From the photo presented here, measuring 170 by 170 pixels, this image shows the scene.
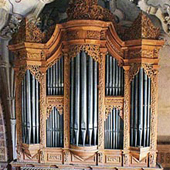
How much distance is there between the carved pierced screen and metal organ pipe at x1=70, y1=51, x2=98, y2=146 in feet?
2.23

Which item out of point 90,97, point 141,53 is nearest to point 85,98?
point 90,97

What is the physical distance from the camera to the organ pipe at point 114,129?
406 centimetres

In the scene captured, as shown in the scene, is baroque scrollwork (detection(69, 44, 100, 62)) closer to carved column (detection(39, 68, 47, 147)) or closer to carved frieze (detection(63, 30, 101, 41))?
carved frieze (detection(63, 30, 101, 41))

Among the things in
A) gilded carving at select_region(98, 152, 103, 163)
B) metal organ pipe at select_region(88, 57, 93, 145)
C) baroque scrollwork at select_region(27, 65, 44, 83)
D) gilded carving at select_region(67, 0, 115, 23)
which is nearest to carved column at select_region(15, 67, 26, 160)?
baroque scrollwork at select_region(27, 65, 44, 83)

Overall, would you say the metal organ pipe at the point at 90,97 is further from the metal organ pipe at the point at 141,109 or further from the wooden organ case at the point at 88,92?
the metal organ pipe at the point at 141,109

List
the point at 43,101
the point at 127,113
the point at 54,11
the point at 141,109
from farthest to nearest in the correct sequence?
the point at 54,11 < the point at 43,101 < the point at 127,113 < the point at 141,109

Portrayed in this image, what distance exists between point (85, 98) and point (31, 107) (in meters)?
0.98

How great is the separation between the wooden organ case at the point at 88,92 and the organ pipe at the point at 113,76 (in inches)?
0.7

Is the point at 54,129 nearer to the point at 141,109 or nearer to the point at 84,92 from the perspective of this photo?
the point at 84,92

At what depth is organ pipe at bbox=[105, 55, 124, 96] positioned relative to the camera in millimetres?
4047

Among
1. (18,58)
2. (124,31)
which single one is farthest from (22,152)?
(124,31)

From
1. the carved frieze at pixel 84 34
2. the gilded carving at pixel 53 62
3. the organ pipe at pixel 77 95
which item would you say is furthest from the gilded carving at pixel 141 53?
the gilded carving at pixel 53 62

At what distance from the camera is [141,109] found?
3918 millimetres

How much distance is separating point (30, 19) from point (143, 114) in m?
2.59
